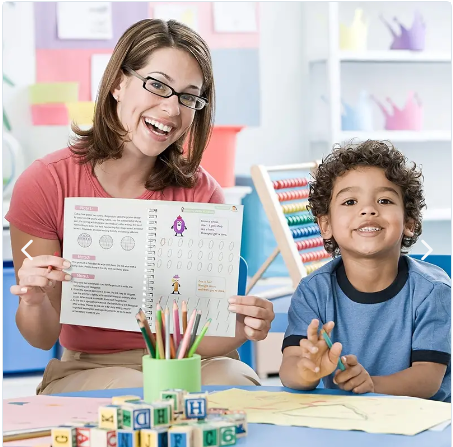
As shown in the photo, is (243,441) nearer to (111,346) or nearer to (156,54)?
(111,346)

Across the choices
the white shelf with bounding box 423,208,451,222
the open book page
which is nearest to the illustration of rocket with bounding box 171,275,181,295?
the open book page

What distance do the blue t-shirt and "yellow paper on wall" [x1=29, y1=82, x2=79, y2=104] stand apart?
239 centimetres

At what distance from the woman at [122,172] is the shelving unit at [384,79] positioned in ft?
7.32

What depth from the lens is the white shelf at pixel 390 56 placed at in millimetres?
3912

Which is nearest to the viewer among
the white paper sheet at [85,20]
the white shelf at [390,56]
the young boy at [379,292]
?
the young boy at [379,292]

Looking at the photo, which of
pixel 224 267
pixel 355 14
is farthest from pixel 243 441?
pixel 355 14

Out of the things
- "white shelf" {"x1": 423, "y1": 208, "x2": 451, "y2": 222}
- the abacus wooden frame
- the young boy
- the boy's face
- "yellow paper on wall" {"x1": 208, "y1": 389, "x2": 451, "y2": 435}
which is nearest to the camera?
"yellow paper on wall" {"x1": 208, "y1": 389, "x2": 451, "y2": 435}

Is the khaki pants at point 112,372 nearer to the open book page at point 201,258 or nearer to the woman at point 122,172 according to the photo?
the woman at point 122,172

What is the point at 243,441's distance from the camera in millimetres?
997

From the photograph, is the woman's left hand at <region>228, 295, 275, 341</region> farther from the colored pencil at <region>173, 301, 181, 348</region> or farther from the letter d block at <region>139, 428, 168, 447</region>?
the letter d block at <region>139, 428, 168, 447</region>

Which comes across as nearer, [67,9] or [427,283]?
[427,283]

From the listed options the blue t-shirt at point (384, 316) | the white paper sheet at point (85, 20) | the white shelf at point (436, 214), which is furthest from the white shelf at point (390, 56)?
the blue t-shirt at point (384, 316)

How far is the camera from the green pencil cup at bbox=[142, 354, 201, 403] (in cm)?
108

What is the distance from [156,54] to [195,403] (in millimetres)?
872
